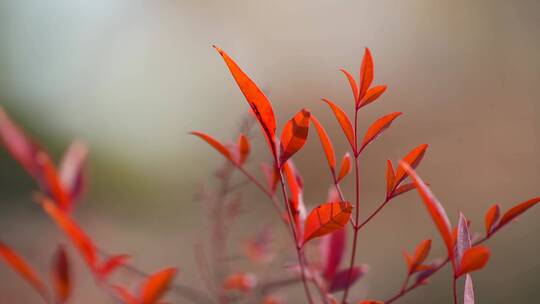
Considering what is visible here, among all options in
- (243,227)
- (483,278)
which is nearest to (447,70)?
(483,278)

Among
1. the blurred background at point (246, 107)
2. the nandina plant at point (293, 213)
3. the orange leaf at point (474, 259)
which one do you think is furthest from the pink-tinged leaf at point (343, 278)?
the blurred background at point (246, 107)

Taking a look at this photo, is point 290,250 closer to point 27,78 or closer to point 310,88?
point 310,88

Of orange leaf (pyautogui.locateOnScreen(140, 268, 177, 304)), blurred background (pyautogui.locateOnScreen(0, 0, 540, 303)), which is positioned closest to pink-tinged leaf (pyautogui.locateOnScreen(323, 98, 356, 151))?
orange leaf (pyautogui.locateOnScreen(140, 268, 177, 304))

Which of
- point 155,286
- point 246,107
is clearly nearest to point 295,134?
point 155,286

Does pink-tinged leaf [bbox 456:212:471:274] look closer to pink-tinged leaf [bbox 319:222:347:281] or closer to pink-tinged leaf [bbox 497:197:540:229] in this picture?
pink-tinged leaf [bbox 497:197:540:229]

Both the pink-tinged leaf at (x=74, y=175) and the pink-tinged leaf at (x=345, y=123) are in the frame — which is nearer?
the pink-tinged leaf at (x=345, y=123)

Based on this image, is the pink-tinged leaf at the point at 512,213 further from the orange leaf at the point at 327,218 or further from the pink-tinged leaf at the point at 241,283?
the pink-tinged leaf at the point at 241,283

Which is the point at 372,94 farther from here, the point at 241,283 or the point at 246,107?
the point at 246,107
